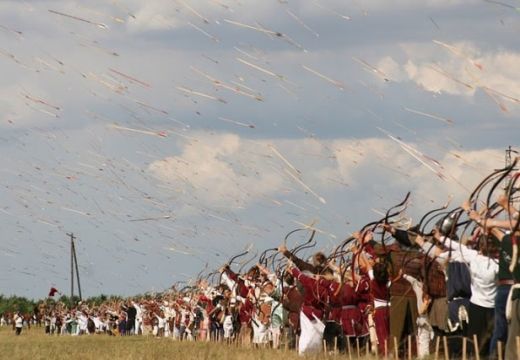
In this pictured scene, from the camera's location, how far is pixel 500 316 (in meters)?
15.5

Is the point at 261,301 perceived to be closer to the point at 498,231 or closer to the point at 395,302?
the point at 395,302

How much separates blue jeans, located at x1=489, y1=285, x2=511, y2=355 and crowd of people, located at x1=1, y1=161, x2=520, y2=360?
1 centimetres

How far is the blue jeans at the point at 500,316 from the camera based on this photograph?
15180 millimetres

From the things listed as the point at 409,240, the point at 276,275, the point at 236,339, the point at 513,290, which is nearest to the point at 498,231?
the point at 513,290

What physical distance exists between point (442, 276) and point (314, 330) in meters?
4.05

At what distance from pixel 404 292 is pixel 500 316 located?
4.31m

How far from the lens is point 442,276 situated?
19.3 meters

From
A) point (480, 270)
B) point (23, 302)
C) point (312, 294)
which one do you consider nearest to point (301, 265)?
point (312, 294)

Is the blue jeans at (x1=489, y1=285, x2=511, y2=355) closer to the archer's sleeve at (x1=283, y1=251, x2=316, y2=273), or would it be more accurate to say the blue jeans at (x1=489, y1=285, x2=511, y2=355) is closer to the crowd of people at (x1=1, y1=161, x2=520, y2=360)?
the crowd of people at (x1=1, y1=161, x2=520, y2=360)

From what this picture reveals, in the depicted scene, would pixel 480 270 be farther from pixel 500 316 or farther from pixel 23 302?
pixel 23 302

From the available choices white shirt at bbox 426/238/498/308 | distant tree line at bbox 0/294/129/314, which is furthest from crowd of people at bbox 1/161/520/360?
distant tree line at bbox 0/294/129/314

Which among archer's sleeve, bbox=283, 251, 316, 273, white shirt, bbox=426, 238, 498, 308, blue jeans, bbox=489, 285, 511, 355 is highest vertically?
archer's sleeve, bbox=283, 251, 316, 273

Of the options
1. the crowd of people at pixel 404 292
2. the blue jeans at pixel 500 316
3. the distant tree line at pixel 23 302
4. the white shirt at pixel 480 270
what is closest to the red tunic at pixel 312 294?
the crowd of people at pixel 404 292

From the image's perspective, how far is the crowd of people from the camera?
48.5 feet
